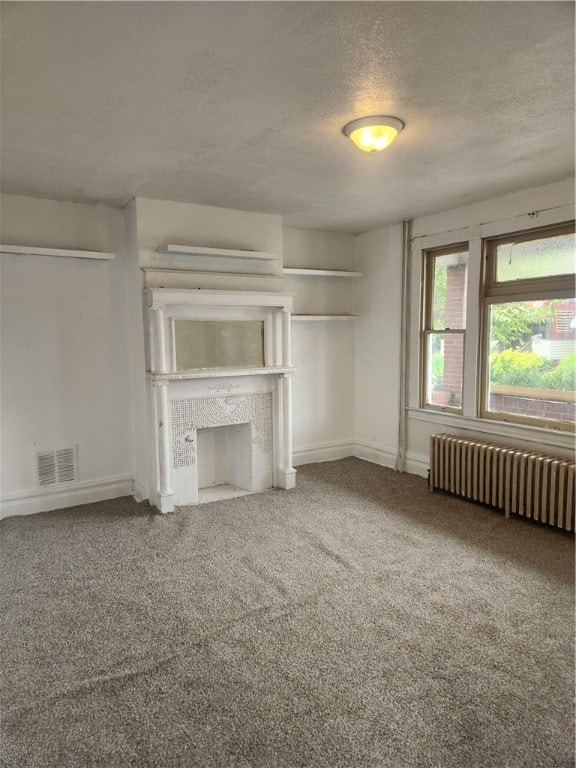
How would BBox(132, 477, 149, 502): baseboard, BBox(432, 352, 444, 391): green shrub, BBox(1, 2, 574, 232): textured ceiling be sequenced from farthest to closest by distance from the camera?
BBox(432, 352, 444, 391): green shrub → BBox(132, 477, 149, 502): baseboard → BBox(1, 2, 574, 232): textured ceiling

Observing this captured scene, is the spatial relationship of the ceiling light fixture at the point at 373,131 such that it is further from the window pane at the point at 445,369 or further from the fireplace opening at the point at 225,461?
the fireplace opening at the point at 225,461

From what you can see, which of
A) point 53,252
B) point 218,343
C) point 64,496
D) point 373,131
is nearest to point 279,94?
point 373,131

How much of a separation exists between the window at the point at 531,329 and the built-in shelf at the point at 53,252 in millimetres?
3353

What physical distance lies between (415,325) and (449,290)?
0.48m

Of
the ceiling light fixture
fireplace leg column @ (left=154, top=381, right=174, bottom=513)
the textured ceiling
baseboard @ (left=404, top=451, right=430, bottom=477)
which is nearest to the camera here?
the textured ceiling

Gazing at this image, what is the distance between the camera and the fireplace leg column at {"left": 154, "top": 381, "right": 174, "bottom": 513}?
4.04 m

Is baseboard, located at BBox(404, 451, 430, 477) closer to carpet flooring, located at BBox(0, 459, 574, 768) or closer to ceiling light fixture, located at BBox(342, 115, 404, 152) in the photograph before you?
carpet flooring, located at BBox(0, 459, 574, 768)

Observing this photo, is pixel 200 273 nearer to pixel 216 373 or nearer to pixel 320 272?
pixel 216 373

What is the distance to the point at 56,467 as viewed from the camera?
418cm

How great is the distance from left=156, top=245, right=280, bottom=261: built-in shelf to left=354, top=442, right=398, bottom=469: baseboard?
2426 mm

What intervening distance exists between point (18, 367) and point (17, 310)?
46cm

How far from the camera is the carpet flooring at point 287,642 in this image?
1796 mm

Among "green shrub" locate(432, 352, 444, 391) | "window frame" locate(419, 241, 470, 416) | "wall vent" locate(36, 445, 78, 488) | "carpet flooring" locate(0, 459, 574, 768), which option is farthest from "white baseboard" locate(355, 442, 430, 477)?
"wall vent" locate(36, 445, 78, 488)

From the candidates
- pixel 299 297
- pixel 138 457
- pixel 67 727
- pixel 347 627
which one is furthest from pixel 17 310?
pixel 347 627
